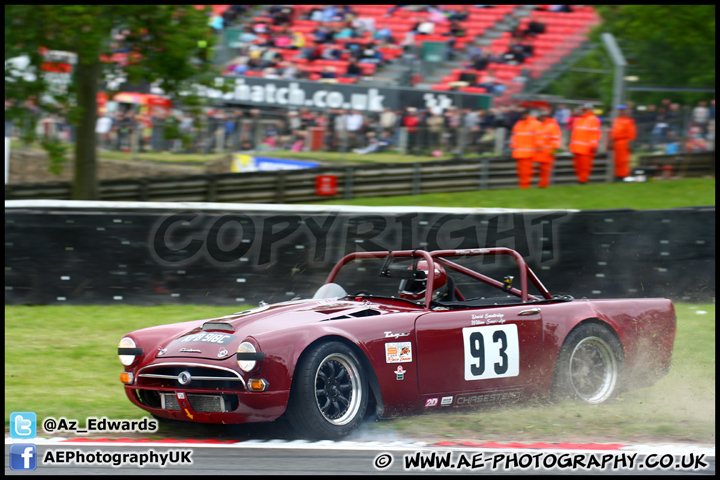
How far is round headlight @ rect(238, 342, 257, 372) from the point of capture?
4785mm

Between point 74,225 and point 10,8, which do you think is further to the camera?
point 10,8

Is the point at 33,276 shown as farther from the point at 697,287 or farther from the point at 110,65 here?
the point at 697,287

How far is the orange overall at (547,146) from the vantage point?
48.8ft

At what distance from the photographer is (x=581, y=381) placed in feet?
20.1

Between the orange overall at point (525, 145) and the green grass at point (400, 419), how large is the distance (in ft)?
21.2

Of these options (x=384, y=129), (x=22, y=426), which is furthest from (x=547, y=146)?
(x=22, y=426)

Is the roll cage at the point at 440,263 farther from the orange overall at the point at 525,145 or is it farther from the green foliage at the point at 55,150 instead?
the green foliage at the point at 55,150

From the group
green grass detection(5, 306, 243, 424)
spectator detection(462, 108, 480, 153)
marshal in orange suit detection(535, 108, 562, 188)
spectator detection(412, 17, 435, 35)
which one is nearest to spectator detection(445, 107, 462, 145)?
spectator detection(462, 108, 480, 153)

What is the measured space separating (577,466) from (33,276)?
6.33 m

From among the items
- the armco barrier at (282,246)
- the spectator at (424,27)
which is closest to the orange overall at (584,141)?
the armco barrier at (282,246)

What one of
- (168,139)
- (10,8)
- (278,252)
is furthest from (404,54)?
(278,252)

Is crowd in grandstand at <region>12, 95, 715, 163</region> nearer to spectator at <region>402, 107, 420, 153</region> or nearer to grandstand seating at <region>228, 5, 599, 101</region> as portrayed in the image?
spectator at <region>402, 107, 420, 153</region>

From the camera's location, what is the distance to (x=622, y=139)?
588 inches

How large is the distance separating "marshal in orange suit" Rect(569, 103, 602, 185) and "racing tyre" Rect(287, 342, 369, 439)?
427 inches
